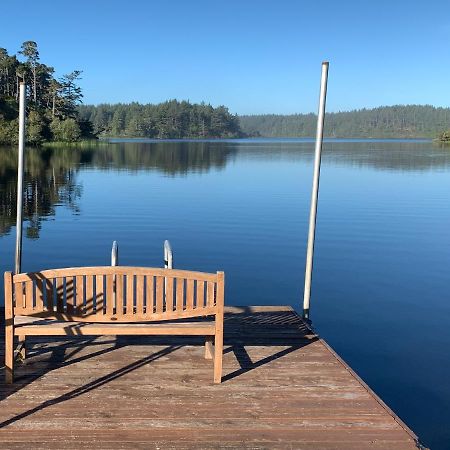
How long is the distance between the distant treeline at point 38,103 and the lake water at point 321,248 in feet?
142

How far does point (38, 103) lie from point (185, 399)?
10217 centimetres

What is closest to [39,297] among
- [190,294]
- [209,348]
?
[190,294]

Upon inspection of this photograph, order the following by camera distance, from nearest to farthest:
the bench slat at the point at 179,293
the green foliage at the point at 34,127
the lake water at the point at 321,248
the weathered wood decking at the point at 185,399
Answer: the weathered wood decking at the point at 185,399 < the bench slat at the point at 179,293 < the lake water at the point at 321,248 < the green foliage at the point at 34,127

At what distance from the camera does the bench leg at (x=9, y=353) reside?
499cm

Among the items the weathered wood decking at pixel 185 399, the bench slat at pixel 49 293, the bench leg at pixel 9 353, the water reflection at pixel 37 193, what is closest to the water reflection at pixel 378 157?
the water reflection at pixel 37 193

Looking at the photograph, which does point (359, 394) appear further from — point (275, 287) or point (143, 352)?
point (275, 287)

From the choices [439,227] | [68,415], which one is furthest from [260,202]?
[68,415]

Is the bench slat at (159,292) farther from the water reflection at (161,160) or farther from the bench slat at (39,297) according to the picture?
the water reflection at (161,160)

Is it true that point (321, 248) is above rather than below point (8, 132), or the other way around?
below

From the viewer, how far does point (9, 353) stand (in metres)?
5.05

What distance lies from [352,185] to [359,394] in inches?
1280

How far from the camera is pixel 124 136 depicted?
188 metres

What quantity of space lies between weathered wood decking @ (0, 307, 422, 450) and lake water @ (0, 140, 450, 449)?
8.37ft

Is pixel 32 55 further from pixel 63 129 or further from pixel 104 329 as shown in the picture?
pixel 104 329
